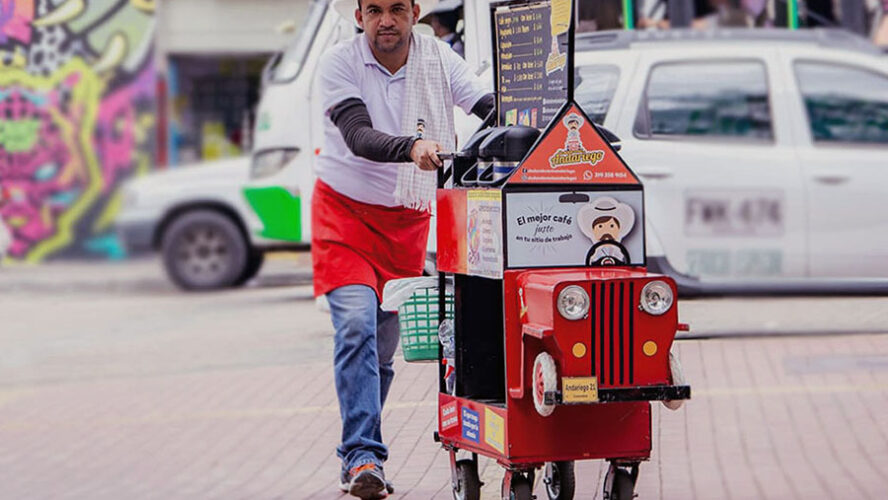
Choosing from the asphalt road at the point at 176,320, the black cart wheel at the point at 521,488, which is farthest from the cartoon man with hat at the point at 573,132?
the asphalt road at the point at 176,320

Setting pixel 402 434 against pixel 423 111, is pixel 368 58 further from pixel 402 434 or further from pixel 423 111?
pixel 402 434

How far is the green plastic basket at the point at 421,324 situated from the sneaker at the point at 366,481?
386mm

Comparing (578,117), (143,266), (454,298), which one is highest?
(578,117)

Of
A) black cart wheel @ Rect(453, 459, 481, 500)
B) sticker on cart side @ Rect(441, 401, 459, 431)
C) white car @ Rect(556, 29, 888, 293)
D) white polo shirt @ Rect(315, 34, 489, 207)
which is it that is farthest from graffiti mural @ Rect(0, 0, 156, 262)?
black cart wheel @ Rect(453, 459, 481, 500)

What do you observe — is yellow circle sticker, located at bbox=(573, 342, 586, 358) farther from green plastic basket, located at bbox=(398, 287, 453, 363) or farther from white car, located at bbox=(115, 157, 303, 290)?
Result: white car, located at bbox=(115, 157, 303, 290)

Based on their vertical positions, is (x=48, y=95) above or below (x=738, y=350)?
above

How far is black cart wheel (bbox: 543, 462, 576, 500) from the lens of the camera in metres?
4.93

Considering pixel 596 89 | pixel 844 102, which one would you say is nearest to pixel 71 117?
pixel 596 89

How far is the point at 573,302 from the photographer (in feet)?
14.1

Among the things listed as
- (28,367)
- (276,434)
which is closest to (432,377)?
(276,434)

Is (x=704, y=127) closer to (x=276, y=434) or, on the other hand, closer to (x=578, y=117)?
(x=276, y=434)

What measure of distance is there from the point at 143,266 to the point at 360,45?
11038 millimetres

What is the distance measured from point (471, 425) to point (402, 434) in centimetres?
165

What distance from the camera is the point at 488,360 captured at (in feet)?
16.0
